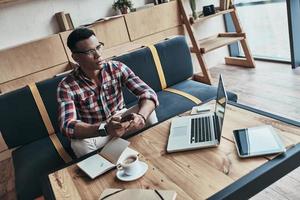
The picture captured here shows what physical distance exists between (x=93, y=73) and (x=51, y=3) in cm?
173

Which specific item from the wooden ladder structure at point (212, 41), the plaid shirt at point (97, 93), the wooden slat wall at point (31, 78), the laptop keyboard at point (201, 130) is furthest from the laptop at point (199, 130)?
the wooden ladder structure at point (212, 41)

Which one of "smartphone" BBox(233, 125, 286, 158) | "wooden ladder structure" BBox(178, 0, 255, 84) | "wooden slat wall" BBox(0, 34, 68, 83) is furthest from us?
"wooden ladder structure" BBox(178, 0, 255, 84)

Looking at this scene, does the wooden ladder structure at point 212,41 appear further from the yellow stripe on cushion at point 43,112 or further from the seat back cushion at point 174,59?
the yellow stripe on cushion at point 43,112

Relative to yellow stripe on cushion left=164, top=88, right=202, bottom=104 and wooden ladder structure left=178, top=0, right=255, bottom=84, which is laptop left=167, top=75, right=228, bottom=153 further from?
wooden ladder structure left=178, top=0, right=255, bottom=84

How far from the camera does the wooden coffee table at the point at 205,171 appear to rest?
3.16 ft

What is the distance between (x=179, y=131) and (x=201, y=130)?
0.37 feet

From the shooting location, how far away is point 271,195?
165 cm

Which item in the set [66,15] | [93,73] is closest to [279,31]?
[66,15]

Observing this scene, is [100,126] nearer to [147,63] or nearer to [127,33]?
[147,63]

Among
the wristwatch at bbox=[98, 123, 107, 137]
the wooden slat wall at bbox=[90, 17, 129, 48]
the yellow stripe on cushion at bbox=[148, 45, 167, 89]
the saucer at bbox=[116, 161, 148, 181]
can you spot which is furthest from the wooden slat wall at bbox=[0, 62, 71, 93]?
the saucer at bbox=[116, 161, 148, 181]

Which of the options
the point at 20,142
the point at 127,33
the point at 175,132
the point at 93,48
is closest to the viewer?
the point at 175,132

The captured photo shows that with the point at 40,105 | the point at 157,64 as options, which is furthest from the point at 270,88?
the point at 40,105

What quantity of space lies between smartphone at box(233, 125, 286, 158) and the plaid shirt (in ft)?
2.22

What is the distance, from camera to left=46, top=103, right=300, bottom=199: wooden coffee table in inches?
38.0
